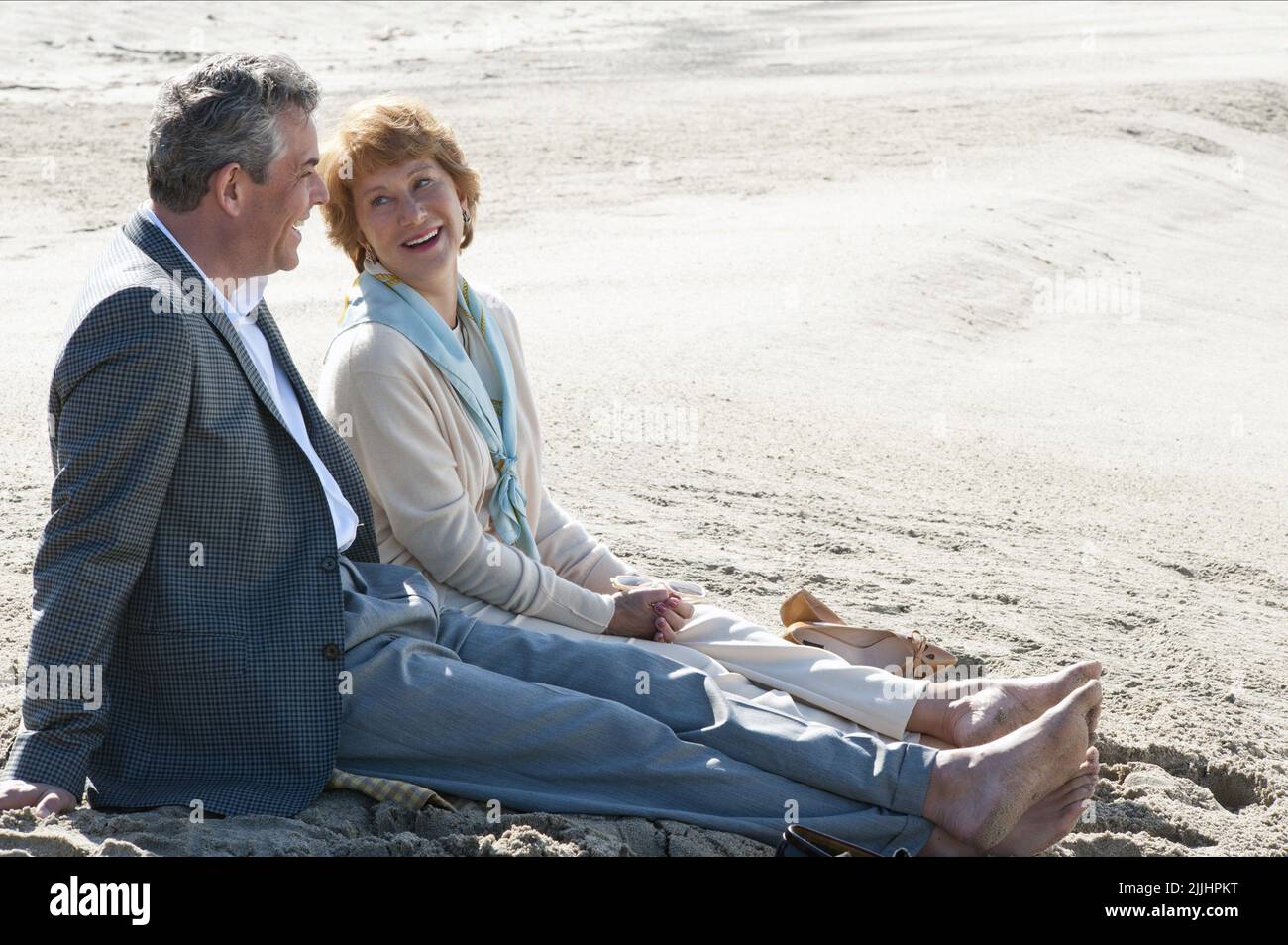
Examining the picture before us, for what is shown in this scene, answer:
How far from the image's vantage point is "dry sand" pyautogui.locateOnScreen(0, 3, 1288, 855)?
14.4 feet

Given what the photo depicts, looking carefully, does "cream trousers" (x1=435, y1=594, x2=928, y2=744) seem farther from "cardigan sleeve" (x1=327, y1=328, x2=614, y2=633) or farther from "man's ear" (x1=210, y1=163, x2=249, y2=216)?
"man's ear" (x1=210, y1=163, x2=249, y2=216)

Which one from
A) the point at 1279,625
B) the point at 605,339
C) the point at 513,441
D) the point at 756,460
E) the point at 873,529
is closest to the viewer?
the point at 513,441

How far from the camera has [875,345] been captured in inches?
346

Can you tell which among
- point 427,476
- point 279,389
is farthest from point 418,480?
point 279,389

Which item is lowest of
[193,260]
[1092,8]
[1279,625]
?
[1279,625]

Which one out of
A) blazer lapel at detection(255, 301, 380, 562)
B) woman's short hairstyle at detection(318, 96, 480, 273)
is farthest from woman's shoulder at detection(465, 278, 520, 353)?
blazer lapel at detection(255, 301, 380, 562)

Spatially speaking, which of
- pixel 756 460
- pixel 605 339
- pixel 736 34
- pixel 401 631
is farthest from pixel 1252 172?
pixel 401 631

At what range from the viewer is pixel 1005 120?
1595 centimetres

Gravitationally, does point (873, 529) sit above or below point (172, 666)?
below

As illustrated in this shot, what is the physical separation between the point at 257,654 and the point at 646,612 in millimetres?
1078

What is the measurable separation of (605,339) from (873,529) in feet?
9.69

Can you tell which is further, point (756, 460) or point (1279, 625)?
point (756, 460)

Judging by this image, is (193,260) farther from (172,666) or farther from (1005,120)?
(1005,120)
